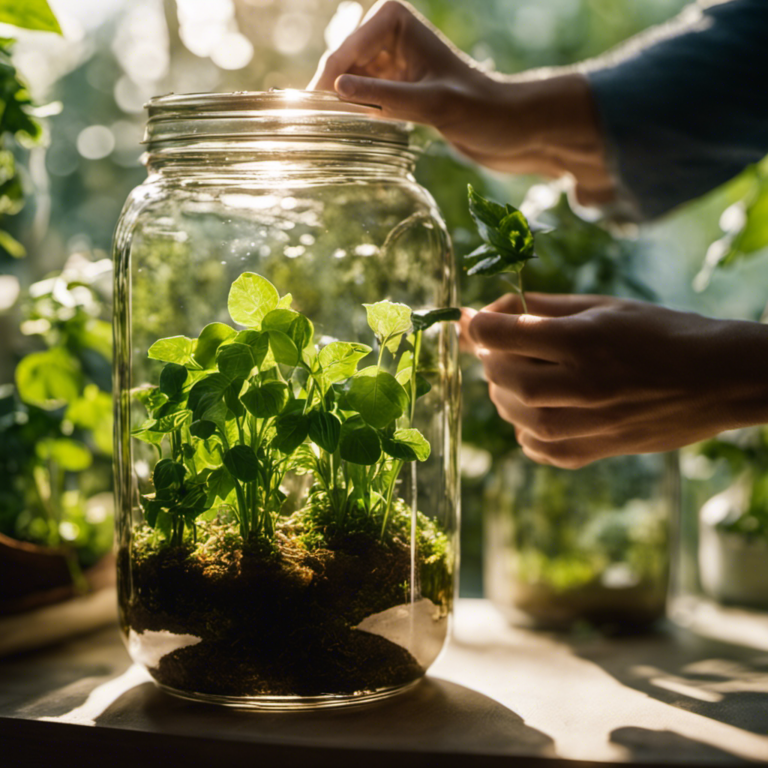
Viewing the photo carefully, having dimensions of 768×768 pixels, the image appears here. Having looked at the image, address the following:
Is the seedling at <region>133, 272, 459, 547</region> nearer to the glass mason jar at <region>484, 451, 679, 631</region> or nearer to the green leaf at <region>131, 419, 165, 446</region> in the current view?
the green leaf at <region>131, 419, 165, 446</region>

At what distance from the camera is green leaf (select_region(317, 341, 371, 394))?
0.59 meters

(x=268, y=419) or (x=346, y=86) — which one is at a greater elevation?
(x=346, y=86)

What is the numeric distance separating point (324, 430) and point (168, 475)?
0.43ft

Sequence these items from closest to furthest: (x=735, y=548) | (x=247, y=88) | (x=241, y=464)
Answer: (x=241, y=464), (x=735, y=548), (x=247, y=88)

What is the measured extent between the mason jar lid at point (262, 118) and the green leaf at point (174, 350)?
0.65 feet

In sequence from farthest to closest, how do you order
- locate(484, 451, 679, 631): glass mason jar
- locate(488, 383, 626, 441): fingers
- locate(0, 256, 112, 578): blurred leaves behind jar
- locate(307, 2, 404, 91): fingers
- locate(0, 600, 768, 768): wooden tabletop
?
1. locate(484, 451, 679, 631): glass mason jar
2. locate(0, 256, 112, 578): blurred leaves behind jar
3. locate(307, 2, 404, 91): fingers
4. locate(488, 383, 626, 441): fingers
5. locate(0, 600, 768, 768): wooden tabletop

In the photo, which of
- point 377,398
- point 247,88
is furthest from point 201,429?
point 247,88

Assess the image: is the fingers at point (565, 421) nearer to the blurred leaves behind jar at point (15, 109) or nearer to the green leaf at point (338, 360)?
the green leaf at point (338, 360)

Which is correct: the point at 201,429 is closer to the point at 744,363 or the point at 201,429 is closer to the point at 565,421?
the point at 565,421

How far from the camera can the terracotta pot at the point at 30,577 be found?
0.80 meters

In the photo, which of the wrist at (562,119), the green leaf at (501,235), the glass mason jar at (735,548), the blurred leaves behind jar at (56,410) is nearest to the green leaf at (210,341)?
the green leaf at (501,235)

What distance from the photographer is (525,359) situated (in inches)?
25.6

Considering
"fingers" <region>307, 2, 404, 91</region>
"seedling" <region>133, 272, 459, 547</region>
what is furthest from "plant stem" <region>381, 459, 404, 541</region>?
"fingers" <region>307, 2, 404, 91</region>

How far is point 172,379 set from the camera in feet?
1.90
